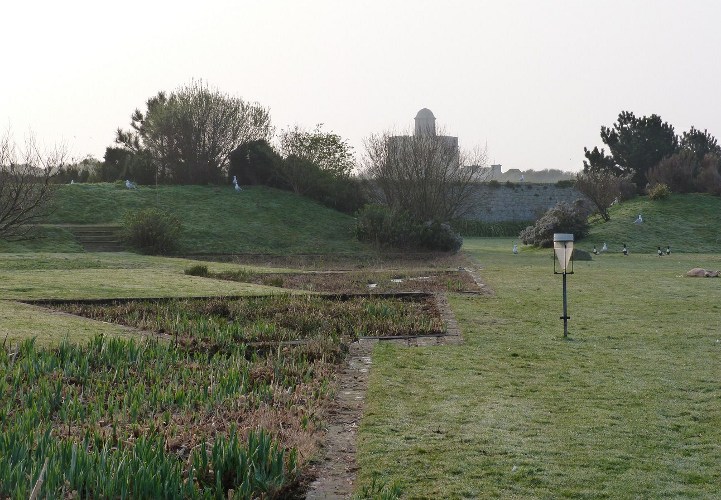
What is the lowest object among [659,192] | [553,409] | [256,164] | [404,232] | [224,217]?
[553,409]

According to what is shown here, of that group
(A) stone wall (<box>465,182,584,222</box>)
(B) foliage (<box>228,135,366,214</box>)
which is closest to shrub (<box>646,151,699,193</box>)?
(A) stone wall (<box>465,182,584,222</box>)

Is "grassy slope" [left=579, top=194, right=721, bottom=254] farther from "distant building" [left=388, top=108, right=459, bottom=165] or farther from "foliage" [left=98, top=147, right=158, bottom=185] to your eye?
"foliage" [left=98, top=147, right=158, bottom=185]

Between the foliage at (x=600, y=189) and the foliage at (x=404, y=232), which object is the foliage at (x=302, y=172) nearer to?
the foliage at (x=404, y=232)

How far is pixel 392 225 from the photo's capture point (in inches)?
1176

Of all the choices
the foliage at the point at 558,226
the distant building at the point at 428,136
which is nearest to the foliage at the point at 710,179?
the foliage at the point at 558,226

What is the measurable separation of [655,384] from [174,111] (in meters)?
35.4

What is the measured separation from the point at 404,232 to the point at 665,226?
520 inches

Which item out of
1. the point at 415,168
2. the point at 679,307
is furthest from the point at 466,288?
the point at 415,168

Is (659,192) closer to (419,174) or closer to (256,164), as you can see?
(419,174)

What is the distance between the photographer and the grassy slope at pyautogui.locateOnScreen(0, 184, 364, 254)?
2939cm

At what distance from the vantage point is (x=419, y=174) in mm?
→ 34750

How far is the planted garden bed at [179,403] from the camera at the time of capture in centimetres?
435

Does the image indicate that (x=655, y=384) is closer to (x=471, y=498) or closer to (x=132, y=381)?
(x=471, y=498)

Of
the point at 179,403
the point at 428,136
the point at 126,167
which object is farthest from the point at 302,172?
the point at 179,403
